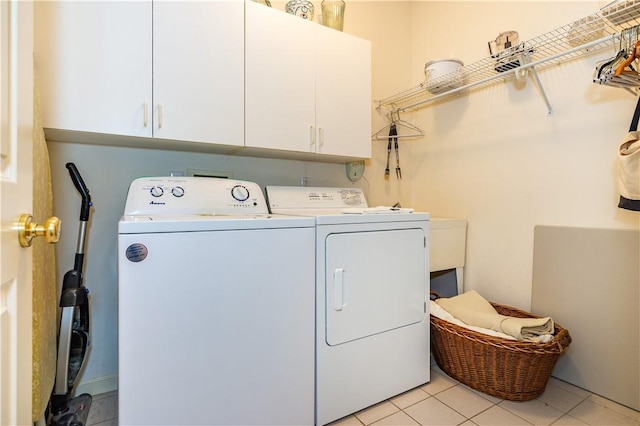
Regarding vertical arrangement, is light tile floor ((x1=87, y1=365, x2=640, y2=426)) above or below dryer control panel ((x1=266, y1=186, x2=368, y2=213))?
below

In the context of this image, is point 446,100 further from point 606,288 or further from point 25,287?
point 25,287

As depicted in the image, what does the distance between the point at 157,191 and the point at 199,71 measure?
592 mm

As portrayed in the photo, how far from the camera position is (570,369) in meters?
1.77

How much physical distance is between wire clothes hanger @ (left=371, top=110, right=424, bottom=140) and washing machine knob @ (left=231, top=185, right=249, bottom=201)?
1193 mm

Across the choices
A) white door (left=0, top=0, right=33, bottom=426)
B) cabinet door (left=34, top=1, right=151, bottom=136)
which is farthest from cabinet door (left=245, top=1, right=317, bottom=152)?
white door (left=0, top=0, right=33, bottom=426)

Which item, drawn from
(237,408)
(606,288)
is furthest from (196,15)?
(606,288)

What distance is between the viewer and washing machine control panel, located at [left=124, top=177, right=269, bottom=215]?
1516 millimetres

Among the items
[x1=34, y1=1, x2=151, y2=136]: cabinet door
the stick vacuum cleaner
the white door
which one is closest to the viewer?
the white door

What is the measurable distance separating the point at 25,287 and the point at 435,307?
1824 millimetres

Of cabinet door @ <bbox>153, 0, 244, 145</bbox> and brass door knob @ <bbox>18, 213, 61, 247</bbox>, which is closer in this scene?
brass door knob @ <bbox>18, 213, 61, 247</bbox>

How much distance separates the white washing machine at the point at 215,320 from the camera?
1085 mm

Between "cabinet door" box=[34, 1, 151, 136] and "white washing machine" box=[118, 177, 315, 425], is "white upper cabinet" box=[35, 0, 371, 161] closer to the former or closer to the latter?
"cabinet door" box=[34, 1, 151, 136]

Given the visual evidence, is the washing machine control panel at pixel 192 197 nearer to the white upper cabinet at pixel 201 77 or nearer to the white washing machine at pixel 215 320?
the white washing machine at pixel 215 320

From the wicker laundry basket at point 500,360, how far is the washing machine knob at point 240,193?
1.24 metres
